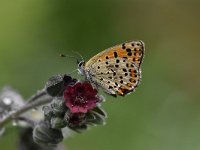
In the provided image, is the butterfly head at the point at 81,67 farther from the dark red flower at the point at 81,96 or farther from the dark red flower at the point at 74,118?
the dark red flower at the point at 74,118

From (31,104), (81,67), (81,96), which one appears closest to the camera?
(81,96)

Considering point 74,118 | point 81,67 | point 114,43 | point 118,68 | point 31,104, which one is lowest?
point 74,118

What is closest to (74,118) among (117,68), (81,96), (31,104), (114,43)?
(81,96)

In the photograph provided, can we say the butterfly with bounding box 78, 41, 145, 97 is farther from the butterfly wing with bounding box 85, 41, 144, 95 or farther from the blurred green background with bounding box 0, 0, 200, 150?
the blurred green background with bounding box 0, 0, 200, 150

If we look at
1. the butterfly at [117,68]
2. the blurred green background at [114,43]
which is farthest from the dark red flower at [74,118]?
the blurred green background at [114,43]

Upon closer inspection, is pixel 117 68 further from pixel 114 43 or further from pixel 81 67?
pixel 114 43

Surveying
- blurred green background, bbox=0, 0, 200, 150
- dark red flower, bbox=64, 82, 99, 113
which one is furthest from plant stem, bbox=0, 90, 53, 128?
blurred green background, bbox=0, 0, 200, 150
